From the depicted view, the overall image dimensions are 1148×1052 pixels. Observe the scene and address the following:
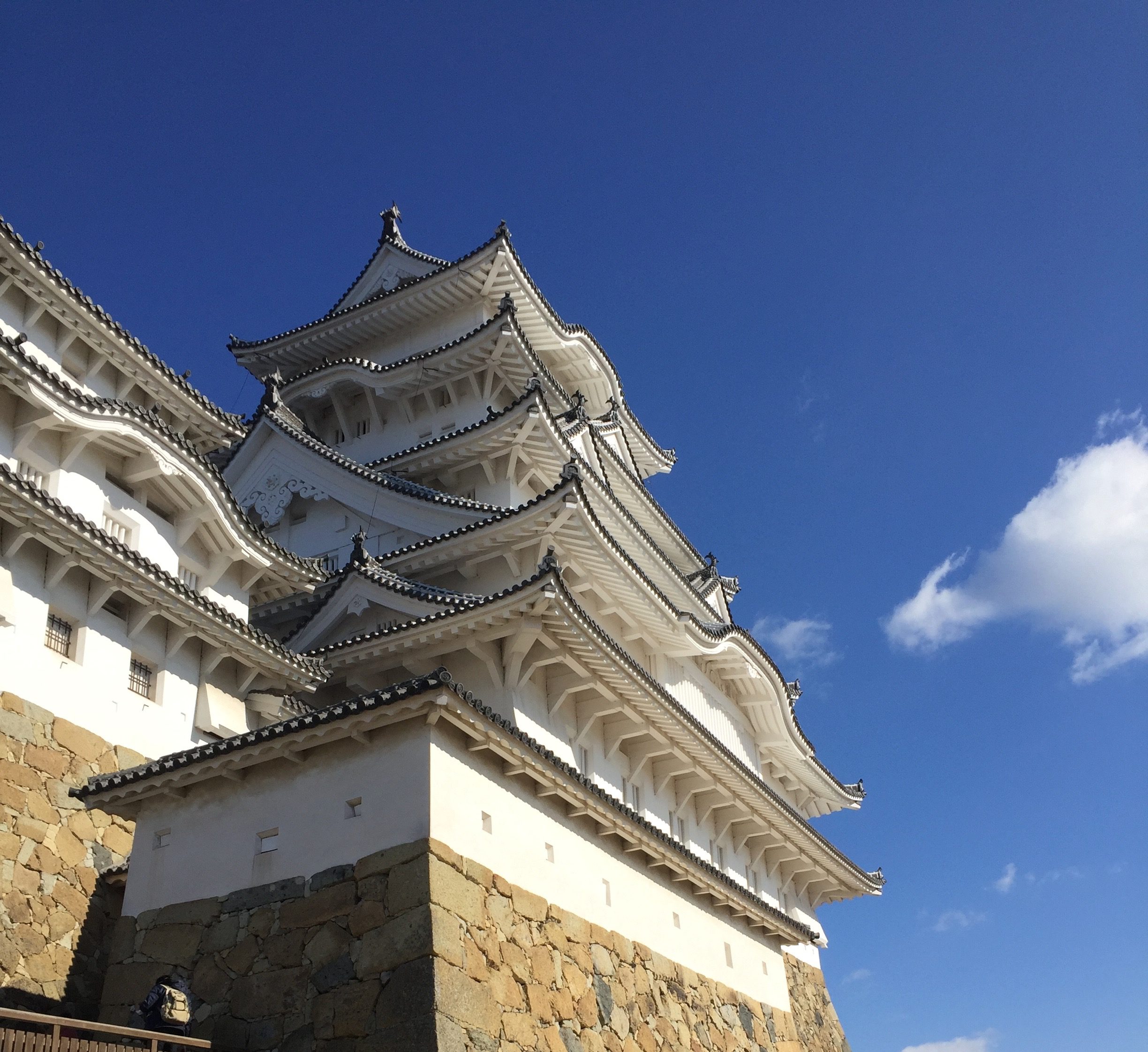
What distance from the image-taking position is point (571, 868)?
12141 millimetres

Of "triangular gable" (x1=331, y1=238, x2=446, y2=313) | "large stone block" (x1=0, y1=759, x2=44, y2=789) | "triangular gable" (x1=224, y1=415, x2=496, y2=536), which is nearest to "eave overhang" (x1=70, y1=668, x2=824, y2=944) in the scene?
"large stone block" (x1=0, y1=759, x2=44, y2=789)

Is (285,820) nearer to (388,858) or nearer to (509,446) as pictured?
(388,858)

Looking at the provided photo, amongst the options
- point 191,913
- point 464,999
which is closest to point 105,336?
point 191,913

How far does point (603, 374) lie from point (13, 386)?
786 inches

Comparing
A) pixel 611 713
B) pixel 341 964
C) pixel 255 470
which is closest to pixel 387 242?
pixel 255 470

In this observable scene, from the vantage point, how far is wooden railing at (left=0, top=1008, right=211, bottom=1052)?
8.30m

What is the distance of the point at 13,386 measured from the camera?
561 inches

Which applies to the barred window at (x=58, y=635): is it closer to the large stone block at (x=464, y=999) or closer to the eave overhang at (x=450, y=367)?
the large stone block at (x=464, y=999)

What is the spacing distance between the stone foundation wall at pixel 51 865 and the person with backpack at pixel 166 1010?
7.40ft

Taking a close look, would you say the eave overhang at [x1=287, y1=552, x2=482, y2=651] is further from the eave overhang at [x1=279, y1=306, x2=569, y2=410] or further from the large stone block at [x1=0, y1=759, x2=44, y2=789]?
the eave overhang at [x1=279, y1=306, x2=569, y2=410]

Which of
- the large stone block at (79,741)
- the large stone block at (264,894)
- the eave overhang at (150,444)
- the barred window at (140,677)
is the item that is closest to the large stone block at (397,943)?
the large stone block at (264,894)

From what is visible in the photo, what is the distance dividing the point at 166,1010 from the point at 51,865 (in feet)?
11.4

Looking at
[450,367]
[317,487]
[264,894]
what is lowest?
[264,894]

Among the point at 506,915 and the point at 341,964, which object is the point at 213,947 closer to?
the point at 341,964
